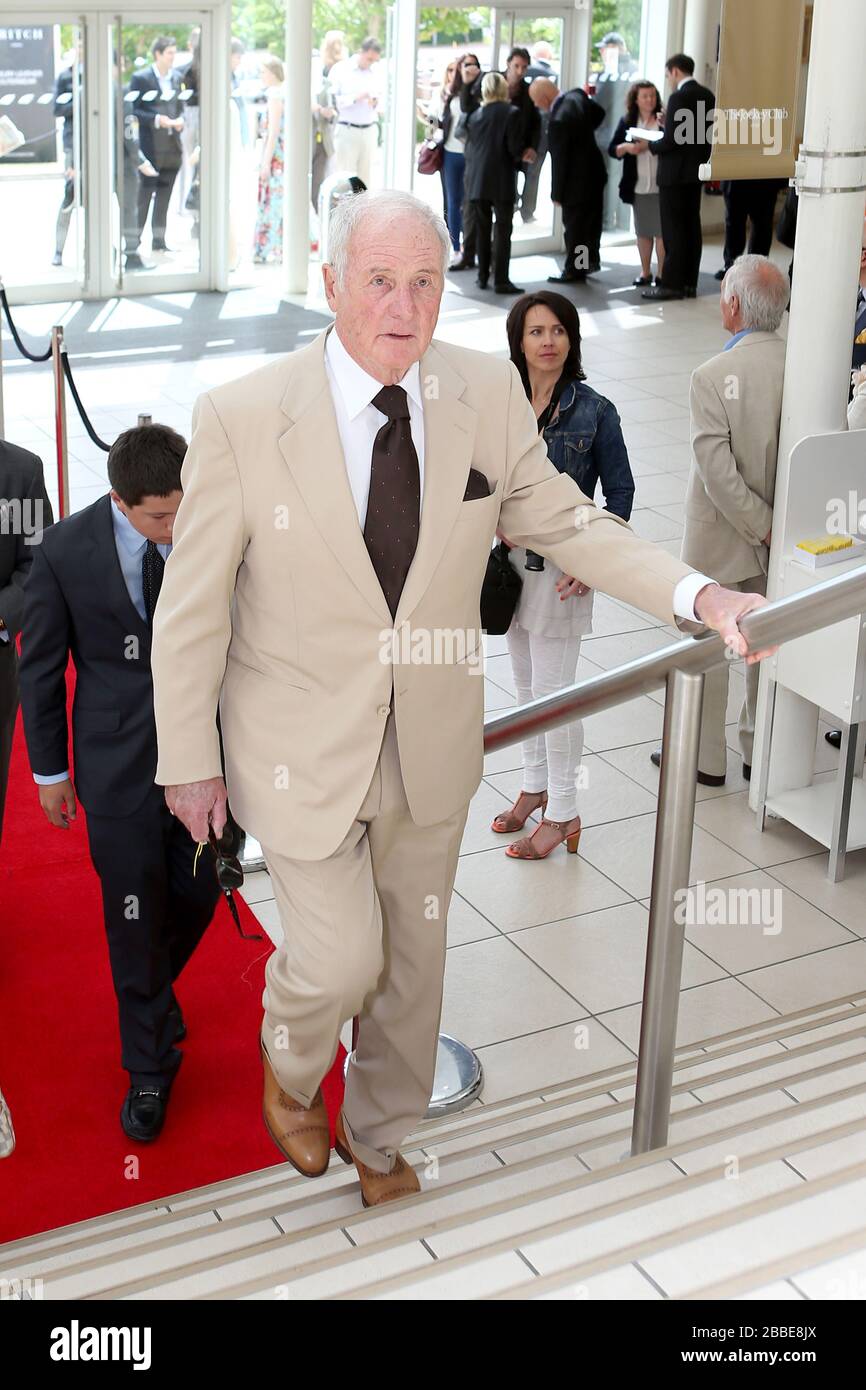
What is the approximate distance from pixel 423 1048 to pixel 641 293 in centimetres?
1214

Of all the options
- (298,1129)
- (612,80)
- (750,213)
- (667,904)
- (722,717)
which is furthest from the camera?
(612,80)

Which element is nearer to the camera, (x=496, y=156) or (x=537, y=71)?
(x=496, y=156)

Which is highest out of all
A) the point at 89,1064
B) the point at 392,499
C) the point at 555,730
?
the point at 392,499

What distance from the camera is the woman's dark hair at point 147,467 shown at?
11.2ft

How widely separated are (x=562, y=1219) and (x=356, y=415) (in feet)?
4.35

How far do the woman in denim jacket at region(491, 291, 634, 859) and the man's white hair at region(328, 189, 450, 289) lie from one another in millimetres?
2111

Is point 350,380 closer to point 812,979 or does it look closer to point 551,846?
point 812,979

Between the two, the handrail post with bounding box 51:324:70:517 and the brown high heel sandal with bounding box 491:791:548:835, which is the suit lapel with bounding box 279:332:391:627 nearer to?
the brown high heel sandal with bounding box 491:791:548:835

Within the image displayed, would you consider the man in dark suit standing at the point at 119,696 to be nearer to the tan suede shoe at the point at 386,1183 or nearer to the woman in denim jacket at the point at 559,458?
the tan suede shoe at the point at 386,1183

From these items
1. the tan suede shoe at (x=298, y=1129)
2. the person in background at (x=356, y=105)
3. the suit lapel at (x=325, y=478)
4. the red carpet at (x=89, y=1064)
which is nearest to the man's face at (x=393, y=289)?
the suit lapel at (x=325, y=478)

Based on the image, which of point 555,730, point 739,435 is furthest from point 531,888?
point 739,435

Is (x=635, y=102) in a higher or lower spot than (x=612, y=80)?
lower

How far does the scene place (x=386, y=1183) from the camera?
3.13 meters

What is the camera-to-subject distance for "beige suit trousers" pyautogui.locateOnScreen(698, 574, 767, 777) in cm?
543
